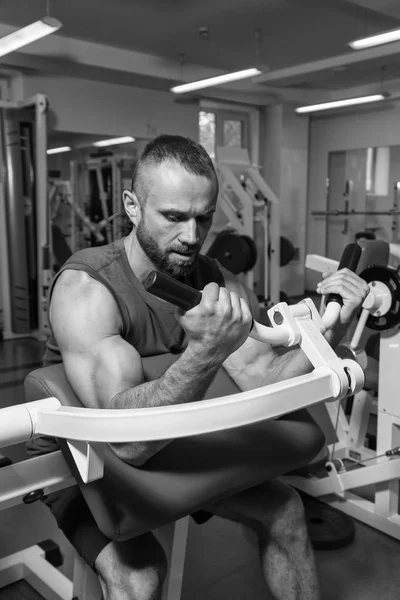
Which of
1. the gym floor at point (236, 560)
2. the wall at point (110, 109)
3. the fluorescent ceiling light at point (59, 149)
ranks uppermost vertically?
the wall at point (110, 109)

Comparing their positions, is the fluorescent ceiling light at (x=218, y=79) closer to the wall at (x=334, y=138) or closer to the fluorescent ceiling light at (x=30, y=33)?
the fluorescent ceiling light at (x=30, y=33)

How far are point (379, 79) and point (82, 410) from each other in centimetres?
750

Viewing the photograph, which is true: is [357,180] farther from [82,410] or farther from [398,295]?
[82,410]

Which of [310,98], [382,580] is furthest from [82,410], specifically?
[310,98]

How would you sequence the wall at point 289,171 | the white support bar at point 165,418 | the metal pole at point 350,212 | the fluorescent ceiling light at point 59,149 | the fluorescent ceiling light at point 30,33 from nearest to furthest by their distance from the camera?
the white support bar at point 165,418, the fluorescent ceiling light at point 30,33, the fluorescent ceiling light at point 59,149, the metal pole at point 350,212, the wall at point 289,171

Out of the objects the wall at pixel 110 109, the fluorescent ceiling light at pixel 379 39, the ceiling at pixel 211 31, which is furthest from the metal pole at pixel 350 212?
the fluorescent ceiling light at pixel 379 39

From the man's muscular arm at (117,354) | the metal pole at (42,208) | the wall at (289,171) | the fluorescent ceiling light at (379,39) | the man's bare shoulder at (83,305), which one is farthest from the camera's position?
the wall at (289,171)

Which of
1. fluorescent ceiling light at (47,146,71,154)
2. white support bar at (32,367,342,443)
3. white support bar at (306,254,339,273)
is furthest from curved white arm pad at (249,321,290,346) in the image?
fluorescent ceiling light at (47,146,71,154)

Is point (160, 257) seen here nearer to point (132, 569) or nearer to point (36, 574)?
point (132, 569)

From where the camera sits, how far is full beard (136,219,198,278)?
50.3 inches

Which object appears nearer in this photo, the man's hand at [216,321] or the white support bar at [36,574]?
the man's hand at [216,321]

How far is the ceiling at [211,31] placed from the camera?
186 inches

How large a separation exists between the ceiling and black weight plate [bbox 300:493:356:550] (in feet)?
12.0

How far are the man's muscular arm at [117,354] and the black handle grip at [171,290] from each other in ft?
0.06
